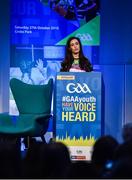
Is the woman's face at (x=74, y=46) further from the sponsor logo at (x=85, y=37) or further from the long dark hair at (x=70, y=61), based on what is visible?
the sponsor logo at (x=85, y=37)

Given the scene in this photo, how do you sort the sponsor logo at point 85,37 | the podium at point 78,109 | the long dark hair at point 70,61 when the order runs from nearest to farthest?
the podium at point 78,109 → the long dark hair at point 70,61 → the sponsor logo at point 85,37

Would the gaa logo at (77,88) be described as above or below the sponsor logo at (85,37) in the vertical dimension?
below

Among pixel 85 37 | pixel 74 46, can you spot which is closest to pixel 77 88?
pixel 74 46

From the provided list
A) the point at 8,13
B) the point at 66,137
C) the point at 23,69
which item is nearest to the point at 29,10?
the point at 8,13

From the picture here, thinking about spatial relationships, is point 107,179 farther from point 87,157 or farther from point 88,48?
point 88,48

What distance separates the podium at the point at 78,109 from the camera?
21.0 ft

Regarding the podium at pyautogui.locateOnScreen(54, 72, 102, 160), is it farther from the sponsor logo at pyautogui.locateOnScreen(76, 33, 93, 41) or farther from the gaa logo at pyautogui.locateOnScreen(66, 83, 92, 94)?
the sponsor logo at pyautogui.locateOnScreen(76, 33, 93, 41)

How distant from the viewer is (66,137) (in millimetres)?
6391

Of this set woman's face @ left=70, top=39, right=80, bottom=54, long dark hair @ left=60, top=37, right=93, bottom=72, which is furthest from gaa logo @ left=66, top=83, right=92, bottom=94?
woman's face @ left=70, top=39, right=80, bottom=54

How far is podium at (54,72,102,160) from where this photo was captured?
6387 millimetres

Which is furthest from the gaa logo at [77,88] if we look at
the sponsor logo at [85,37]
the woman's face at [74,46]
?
the sponsor logo at [85,37]

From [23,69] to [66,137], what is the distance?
154 centimetres

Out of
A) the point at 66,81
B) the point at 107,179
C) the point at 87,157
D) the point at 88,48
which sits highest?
the point at 88,48

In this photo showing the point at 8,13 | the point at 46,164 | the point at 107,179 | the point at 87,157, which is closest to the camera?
the point at 107,179
